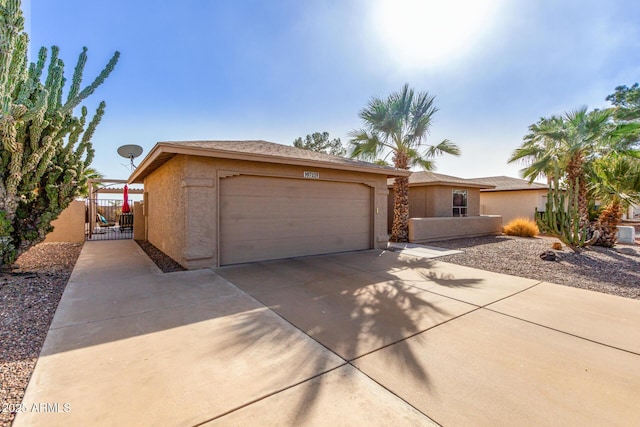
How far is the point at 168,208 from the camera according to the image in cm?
845

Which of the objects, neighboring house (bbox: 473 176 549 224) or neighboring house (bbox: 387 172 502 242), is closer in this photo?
neighboring house (bbox: 387 172 502 242)

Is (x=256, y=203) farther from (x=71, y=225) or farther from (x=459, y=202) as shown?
(x=459, y=202)

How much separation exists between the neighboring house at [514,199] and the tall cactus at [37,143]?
19672 millimetres

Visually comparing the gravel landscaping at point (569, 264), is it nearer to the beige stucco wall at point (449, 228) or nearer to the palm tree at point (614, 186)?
the palm tree at point (614, 186)

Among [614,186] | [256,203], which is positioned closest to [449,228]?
[614,186]

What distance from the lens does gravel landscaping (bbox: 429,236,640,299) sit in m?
6.14

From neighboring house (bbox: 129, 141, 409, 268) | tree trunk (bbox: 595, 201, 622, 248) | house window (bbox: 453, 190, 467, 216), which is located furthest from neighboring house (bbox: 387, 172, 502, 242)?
tree trunk (bbox: 595, 201, 622, 248)

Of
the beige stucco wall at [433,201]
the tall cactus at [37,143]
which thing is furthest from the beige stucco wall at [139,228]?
the beige stucco wall at [433,201]

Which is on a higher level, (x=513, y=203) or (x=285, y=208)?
(x=513, y=203)

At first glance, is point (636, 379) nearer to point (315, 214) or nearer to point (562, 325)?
point (562, 325)

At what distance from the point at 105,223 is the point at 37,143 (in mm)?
14672

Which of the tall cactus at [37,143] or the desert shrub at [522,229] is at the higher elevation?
the tall cactus at [37,143]

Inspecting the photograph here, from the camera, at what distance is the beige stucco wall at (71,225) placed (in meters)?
12.1

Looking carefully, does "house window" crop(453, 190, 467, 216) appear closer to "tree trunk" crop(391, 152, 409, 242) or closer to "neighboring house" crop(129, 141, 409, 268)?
"tree trunk" crop(391, 152, 409, 242)
